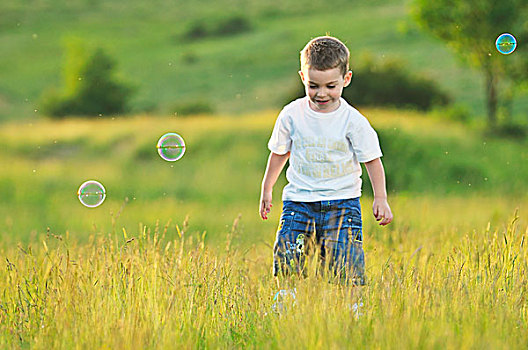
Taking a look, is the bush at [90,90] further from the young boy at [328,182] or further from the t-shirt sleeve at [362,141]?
the t-shirt sleeve at [362,141]

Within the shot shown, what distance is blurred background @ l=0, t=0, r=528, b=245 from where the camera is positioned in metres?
19.3

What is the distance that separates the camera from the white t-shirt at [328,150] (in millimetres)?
5281

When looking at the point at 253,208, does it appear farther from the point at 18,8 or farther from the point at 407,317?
the point at 18,8

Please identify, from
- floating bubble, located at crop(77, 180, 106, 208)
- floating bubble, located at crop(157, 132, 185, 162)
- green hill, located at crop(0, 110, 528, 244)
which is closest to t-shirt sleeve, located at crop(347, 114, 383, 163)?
floating bubble, located at crop(157, 132, 185, 162)

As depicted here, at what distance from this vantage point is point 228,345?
15.4 ft

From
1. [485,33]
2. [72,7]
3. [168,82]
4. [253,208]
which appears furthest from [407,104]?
[72,7]

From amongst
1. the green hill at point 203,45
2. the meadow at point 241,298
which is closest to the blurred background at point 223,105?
the green hill at point 203,45

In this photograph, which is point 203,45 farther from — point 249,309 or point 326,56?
point 249,309

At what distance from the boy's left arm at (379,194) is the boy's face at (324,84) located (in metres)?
0.52

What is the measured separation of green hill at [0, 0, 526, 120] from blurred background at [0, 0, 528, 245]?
0.19 m

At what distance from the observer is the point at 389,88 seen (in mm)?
36188

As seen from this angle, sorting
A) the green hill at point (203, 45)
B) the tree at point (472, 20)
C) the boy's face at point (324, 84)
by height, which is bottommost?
the boy's face at point (324, 84)

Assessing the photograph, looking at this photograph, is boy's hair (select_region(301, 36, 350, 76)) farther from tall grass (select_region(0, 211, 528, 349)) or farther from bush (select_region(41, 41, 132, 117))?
bush (select_region(41, 41, 132, 117))

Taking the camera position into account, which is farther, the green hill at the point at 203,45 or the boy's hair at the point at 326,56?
the green hill at the point at 203,45
